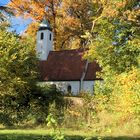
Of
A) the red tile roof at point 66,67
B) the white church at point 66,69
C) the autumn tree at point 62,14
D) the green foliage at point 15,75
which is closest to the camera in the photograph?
the green foliage at point 15,75

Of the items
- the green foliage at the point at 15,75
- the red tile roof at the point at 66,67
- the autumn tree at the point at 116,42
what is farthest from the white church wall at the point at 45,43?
the autumn tree at the point at 116,42

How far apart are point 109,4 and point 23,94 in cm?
858

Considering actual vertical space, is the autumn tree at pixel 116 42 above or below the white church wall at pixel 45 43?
below

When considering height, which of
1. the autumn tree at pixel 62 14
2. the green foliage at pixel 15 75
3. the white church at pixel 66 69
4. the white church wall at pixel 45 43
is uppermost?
the autumn tree at pixel 62 14

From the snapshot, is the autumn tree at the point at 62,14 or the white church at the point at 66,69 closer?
the white church at the point at 66,69

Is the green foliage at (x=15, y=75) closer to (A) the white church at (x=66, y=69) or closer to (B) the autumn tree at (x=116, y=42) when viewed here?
(B) the autumn tree at (x=116, y=42)

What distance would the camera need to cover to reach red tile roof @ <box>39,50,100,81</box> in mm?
57406

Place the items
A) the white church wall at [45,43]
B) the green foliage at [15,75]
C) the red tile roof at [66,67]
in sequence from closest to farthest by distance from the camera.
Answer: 1. the green foliage at [15,75]
2. the red tile roof at [66,67]
3. the white church wall at [45,43]

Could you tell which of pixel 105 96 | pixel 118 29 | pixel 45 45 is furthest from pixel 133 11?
pixel 45 45

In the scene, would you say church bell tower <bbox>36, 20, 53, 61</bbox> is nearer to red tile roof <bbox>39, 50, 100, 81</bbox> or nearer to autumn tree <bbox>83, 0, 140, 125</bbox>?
red tile roof <bbox>39, 50, 100, 81</bbox>

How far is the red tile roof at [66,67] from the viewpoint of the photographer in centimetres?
5741

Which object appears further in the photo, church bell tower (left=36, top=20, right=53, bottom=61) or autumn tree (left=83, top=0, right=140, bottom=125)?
church bell tower (left=36, top=20, right=53, bottom=61)

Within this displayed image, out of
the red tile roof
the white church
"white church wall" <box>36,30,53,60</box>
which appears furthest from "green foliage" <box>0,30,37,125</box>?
"white church wall" <box>36,30,53,60</box>

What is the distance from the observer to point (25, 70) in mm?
32500
